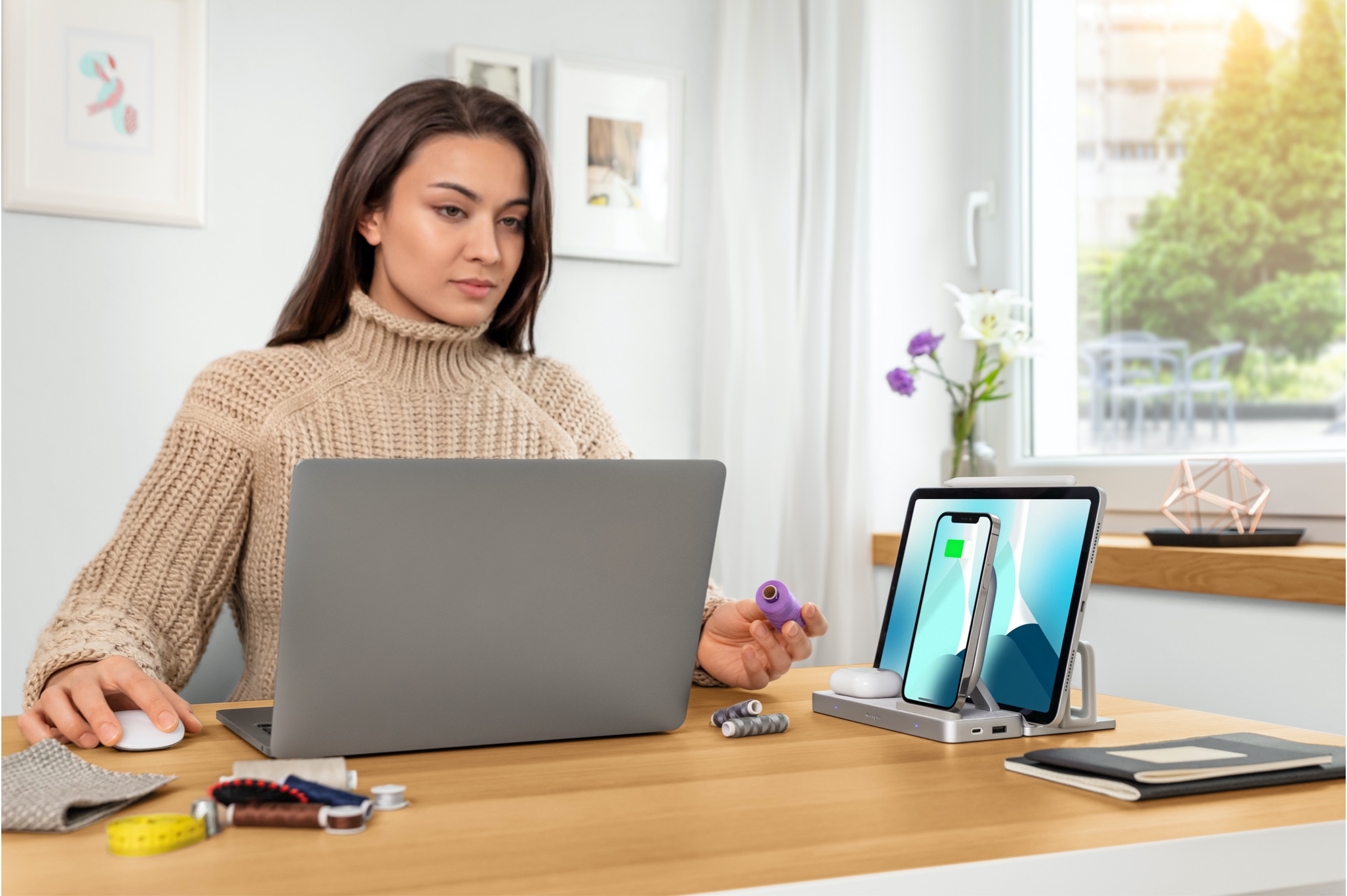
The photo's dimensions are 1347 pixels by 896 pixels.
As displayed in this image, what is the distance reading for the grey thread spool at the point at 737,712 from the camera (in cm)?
90

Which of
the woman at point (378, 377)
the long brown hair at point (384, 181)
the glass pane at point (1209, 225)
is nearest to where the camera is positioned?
the woman at point (378, 377)

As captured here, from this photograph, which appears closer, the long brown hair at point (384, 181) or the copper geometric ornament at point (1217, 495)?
the long brown hair at point (384, 181)

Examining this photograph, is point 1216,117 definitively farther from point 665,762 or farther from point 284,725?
point 284,725

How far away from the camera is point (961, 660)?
0.89 metres

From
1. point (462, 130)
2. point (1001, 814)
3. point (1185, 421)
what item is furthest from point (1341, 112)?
point (1001, 814)

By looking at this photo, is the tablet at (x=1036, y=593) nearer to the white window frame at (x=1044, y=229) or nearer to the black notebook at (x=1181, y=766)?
the black notebook at (x=1181, y=766)

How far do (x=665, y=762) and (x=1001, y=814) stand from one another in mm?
234

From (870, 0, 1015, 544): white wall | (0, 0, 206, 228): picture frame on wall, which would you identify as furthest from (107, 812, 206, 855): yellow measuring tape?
(870, 0, 1015, 544): white wall

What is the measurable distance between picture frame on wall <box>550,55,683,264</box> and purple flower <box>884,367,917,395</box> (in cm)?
58

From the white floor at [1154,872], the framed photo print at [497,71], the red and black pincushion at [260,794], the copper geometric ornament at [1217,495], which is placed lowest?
the white floor at [1154,872]

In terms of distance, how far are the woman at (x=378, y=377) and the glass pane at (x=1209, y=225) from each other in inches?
41.9

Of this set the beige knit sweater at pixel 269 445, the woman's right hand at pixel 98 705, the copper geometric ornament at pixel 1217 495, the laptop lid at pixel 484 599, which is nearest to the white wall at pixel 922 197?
the copper geometric ornament at pixel 1217 495

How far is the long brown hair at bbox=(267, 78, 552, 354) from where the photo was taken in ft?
4.71

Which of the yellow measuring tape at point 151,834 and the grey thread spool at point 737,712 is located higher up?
the yellow measuring tape at point 151,834
